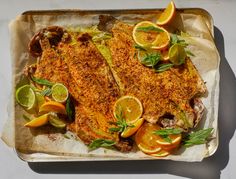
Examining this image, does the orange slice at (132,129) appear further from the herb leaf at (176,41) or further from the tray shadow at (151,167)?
the herb leaf at (176,41)

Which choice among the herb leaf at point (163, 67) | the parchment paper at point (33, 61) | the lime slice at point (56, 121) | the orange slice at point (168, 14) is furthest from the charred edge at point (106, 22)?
the lime slice at point (56, 121)

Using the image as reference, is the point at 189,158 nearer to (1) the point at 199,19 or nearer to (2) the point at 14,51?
(1) the point at 199,19

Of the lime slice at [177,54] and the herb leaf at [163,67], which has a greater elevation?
the lime slice at [177,54]

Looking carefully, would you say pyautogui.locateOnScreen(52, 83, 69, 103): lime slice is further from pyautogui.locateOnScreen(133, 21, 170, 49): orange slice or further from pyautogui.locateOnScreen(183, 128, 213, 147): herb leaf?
pyautogui.locateOnScreen(183, 128, 213, 147): herb leaf

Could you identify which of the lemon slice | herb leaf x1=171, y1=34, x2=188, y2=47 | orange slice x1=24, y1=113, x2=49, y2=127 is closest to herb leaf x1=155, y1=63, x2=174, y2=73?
herb leaf x1=171, y1=34, x2=188, y2=47

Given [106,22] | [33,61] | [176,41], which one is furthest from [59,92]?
[176,41]

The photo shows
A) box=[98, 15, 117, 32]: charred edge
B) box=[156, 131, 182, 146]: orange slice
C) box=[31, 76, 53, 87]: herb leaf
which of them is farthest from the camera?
box=[98, 15, 117, 32]: charred edge

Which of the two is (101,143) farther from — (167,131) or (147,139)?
(167,131)
